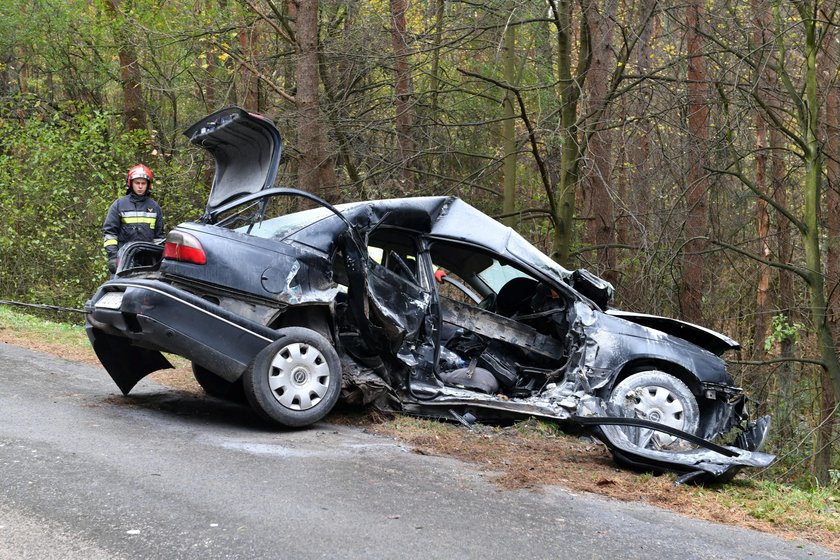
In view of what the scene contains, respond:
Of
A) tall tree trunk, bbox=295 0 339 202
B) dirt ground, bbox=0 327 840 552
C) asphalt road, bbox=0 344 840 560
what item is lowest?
asphalt road, bbox=0 344 840 560

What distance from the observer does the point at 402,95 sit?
1277 cm

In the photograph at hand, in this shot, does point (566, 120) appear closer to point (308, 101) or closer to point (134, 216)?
point (308, 101)

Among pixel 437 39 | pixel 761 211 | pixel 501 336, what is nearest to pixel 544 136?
pixel 437 39

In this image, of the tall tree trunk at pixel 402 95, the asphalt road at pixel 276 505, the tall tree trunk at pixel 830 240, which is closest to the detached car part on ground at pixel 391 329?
the asphalt road at pixel 276 505

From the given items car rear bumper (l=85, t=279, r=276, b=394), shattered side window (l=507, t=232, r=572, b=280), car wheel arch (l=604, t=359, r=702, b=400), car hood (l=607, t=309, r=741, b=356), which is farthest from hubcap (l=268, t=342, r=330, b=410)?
car hood (l=607, t=309, r=741, b=356)

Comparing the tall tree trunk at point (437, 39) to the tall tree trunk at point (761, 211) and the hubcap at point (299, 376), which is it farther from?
the hubcap at point (299, 376)

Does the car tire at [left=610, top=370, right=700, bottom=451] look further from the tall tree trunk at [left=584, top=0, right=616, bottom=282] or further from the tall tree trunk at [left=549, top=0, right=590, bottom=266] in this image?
the tall tree trunk at [left=549, top=0, right=590, bottom=266]

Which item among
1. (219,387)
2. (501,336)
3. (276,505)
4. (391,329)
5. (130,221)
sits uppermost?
(130,221)

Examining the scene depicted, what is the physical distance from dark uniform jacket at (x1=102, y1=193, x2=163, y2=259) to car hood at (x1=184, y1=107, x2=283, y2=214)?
80.2 inches

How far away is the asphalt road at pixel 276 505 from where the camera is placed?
3.83 metres

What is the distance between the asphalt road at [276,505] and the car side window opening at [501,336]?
4.95ft

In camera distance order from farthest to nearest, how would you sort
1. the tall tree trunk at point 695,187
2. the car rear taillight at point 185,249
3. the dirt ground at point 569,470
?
the tall tree trunk at point 695,187
the car rear taillight at point 185,249
the dirt ground at point 569,470

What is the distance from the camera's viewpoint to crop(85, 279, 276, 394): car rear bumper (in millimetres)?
5828

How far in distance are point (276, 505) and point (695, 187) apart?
9965 millimetres
